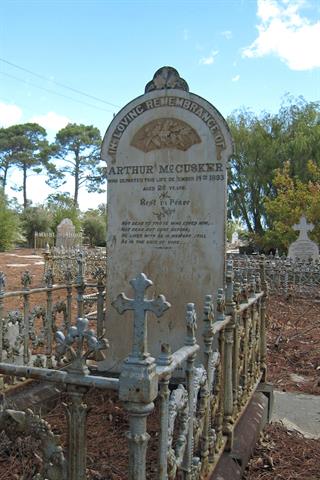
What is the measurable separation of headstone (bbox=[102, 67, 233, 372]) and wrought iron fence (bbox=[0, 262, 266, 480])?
5.02 feet

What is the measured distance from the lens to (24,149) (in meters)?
56.6

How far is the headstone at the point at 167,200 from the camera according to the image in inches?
177

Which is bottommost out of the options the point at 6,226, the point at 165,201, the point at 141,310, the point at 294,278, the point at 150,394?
the point at 294,278

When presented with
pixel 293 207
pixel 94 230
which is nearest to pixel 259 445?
pixel 293 207

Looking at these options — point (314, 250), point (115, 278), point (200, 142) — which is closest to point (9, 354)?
point (115, 278)

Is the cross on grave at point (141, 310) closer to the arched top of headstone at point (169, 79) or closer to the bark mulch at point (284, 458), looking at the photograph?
the bark mulch at point (284, 458)

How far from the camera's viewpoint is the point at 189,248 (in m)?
4.54

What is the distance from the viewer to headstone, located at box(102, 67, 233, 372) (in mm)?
4484

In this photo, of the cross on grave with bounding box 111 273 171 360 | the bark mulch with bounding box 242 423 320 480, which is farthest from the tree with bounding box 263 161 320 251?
the cross on grave with bounding box 111 273 171 360

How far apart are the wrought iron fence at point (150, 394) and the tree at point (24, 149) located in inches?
2165

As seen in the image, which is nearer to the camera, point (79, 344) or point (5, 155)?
point (79, 344)

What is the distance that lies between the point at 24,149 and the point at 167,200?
55643mm

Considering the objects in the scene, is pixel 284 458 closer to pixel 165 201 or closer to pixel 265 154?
pixel 165 201

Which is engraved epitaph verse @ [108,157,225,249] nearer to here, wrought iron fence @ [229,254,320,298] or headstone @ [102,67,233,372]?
headstone @ [102,67,233,372]
